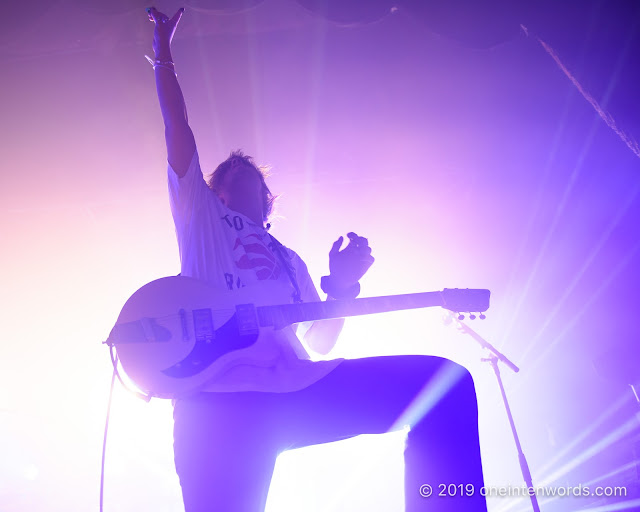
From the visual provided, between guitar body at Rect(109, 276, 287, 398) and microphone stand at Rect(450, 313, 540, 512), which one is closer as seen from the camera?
guitar body at Rect(109, 276, 287, 398)

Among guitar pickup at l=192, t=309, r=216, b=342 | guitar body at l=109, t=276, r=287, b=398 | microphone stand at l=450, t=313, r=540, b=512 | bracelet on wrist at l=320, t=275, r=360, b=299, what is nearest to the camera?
guitar body at l=109, t=276, r=287, b=398

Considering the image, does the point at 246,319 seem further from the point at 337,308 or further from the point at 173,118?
the point at 173,118

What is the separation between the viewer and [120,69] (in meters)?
3.83

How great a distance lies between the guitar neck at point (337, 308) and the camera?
1.51 meters

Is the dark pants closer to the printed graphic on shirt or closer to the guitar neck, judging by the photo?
the guitar neck

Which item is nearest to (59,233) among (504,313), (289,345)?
(289,345)

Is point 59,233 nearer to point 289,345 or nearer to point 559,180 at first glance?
point 289,345

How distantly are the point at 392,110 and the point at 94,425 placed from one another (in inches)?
318

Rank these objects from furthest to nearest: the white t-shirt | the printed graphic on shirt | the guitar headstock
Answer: the guitar headstock
the printed graphic on shirt
the white t-shirt

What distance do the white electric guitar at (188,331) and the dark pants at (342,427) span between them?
11 centimetres

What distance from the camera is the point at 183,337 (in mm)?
1310

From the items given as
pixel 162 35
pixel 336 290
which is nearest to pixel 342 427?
pixel 336 290

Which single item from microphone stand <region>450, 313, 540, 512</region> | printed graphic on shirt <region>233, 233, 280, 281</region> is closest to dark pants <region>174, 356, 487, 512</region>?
printed graphic on shirt <region>233, 233, 280, 281</region>

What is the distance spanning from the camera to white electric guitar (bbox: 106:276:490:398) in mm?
1219
